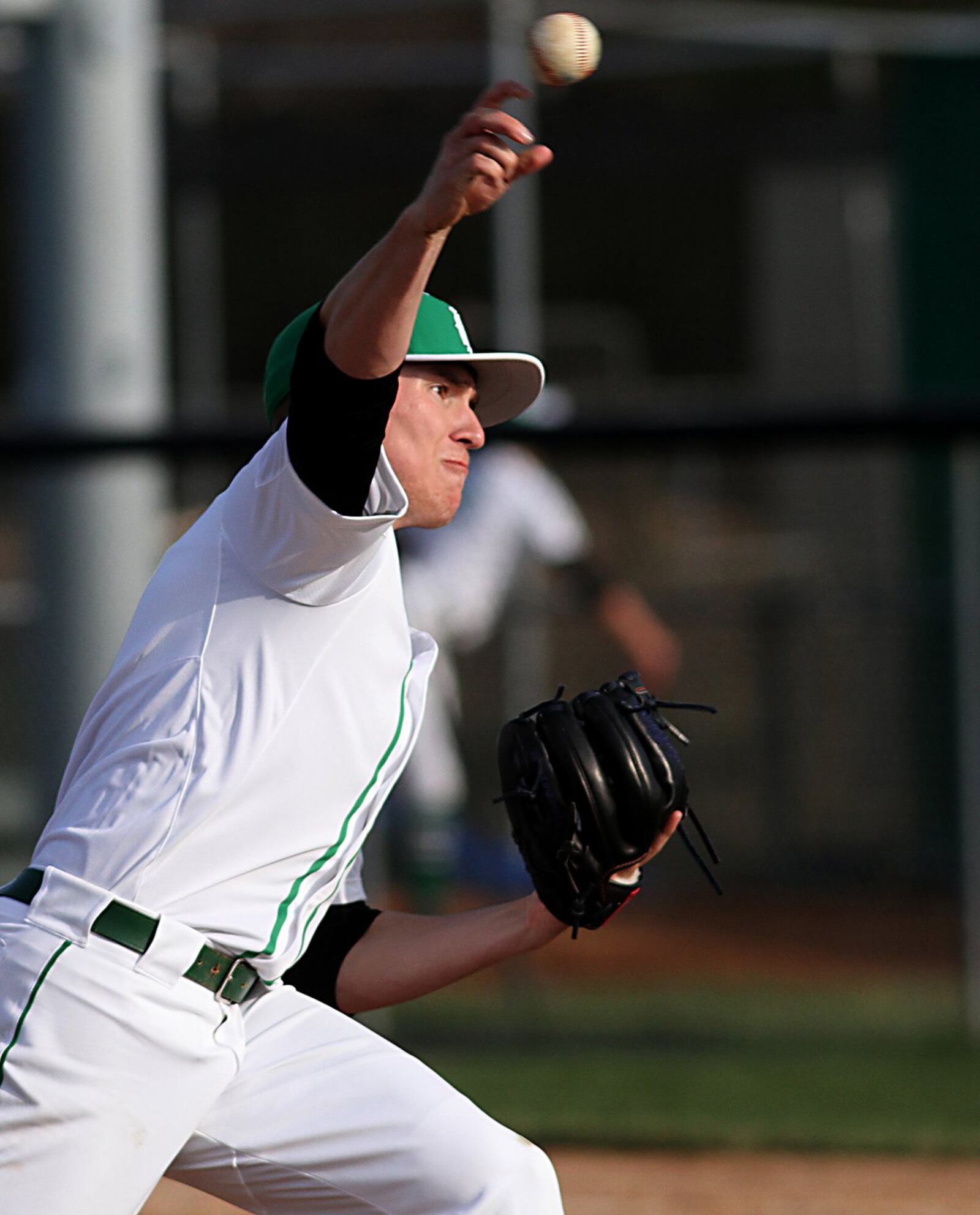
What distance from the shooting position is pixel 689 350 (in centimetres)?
1562

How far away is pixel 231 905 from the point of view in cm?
204

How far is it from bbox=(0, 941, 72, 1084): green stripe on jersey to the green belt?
4cm

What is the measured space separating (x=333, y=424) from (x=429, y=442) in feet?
1.07

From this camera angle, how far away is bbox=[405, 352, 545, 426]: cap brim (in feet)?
7.45

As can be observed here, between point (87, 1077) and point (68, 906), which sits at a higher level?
point (68, 906)

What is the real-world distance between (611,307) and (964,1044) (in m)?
11.3

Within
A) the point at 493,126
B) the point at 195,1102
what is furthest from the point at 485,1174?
the point at 493,126

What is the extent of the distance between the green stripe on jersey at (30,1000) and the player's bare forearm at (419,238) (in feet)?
2.34

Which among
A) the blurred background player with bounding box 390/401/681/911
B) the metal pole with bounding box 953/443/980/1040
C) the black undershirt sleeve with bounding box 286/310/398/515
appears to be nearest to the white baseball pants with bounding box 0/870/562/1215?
the black undershirt sleeve with bounding box 286/310/398/515

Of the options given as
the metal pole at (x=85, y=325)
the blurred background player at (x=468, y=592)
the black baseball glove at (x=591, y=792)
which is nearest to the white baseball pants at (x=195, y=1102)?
the black baseball glove at (x=591, y=792)

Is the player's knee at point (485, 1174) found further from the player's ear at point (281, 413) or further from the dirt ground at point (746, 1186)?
the dirt ground at point (746, 1186)

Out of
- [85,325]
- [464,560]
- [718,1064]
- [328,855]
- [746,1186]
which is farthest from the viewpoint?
[464,560]

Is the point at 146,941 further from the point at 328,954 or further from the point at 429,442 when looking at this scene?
the point at 429,442

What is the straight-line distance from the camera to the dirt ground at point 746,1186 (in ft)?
12.7
